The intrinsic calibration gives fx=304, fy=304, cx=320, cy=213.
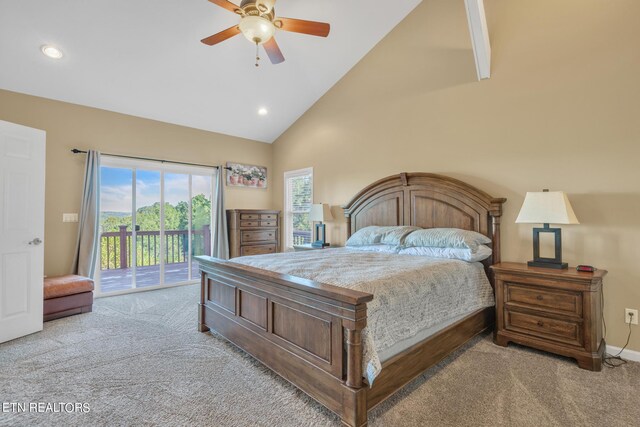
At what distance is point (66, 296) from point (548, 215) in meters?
5.15

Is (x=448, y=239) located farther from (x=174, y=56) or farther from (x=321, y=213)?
(x=174, y=56)

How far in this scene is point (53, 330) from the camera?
321 centimetres

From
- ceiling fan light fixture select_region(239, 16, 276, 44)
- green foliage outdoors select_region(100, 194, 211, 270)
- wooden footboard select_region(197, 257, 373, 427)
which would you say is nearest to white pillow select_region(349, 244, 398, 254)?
wooden footboard select_region(197, 257, 373, 427)

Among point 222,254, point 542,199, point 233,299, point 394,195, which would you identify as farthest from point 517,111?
point 222,254

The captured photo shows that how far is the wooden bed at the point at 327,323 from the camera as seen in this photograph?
1680 mm

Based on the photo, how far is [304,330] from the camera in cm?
197

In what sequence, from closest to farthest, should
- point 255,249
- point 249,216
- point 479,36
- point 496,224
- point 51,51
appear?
point 479,36, point 496,224, point 51,51, point 249,216, point 255,249

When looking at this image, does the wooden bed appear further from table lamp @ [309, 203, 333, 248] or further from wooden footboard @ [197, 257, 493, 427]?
table lamp @ [309, 203, 333, 248]

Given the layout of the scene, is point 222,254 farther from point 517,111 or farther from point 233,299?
point 517,111

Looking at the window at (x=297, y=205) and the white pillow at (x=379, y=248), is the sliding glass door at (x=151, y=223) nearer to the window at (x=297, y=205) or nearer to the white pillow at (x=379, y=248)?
the window at (x=297, y=205)

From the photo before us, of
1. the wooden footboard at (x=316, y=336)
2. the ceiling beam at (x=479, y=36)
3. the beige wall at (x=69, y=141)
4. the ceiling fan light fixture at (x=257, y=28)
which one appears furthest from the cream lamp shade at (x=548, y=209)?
the beige wall at (x=69, y=141)

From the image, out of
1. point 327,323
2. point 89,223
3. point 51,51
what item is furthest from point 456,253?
point 51,51

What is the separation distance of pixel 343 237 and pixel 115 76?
3.90 meters

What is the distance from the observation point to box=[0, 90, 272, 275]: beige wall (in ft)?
13.0
